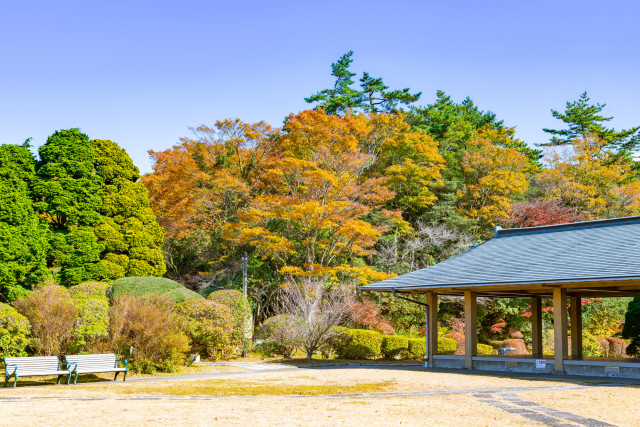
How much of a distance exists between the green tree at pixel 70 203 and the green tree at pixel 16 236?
1783mm

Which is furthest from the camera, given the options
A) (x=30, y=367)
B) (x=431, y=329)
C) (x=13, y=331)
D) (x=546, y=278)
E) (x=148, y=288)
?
(x=148, y=288)

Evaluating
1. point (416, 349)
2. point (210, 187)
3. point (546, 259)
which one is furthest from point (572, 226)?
point (210, 187)

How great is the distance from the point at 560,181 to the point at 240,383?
25975 mm

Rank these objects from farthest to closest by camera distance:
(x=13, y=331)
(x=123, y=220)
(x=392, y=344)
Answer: (x=123, y=220) < (x=392, y=344) < (x=13, y=331)

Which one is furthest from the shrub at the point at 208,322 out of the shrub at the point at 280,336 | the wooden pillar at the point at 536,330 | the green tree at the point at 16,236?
the wooden pillar at the point at 536,330

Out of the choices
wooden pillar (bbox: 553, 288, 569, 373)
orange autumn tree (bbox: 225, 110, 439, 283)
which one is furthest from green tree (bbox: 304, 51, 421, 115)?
wooden pillar (bbox: 553, 288, 569, 373)

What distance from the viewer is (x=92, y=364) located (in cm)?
1384

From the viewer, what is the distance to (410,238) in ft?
105

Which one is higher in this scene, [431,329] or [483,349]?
[431,329]

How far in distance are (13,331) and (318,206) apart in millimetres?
13797

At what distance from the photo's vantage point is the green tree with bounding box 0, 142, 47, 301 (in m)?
22.9

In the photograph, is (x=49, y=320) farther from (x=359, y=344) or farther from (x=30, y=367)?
(x=359, y=344)

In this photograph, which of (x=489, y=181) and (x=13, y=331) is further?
(x=489, y=181)

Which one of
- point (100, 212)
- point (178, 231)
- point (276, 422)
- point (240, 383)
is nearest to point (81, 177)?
point (100, 212)
